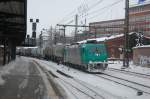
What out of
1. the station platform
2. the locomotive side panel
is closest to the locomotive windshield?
the locomotive side panel


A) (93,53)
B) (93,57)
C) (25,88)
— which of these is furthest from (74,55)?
(25,88)

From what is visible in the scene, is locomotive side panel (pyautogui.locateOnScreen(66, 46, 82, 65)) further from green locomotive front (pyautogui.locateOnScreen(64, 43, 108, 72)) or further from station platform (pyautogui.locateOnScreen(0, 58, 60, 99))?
station platform (pyautogui.locateOnScreen(0, 58, 60, 99))

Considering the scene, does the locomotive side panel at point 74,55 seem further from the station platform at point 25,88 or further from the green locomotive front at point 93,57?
the station platform at point 25,88

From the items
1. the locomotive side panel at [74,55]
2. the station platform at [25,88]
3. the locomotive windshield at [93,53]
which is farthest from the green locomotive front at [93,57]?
the station platform at [25,88]

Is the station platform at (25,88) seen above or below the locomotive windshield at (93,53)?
below

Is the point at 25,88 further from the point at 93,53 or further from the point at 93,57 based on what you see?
the point at 93,53

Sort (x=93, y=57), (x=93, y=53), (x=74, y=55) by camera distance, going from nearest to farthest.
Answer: (x=93, y=57)
(x=93, y=53)
(x=74, y=55)

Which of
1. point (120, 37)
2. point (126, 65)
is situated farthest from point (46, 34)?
point (126, 65)

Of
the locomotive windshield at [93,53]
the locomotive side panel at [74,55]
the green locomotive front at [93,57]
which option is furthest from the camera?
the locomotive side panel at [74,55]

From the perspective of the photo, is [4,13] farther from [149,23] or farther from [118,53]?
[149,23]

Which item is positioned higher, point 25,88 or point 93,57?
point 93,57

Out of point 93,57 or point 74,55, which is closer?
point 93,57

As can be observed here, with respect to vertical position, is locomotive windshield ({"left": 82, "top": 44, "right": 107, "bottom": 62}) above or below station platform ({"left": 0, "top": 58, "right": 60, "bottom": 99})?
above

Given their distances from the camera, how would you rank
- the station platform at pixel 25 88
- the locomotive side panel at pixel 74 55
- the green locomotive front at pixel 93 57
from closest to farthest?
the station platform at pixel 25 88 → the green locomotive front at pixel 93 57 → the locomotive side panel at pixel 74 55
